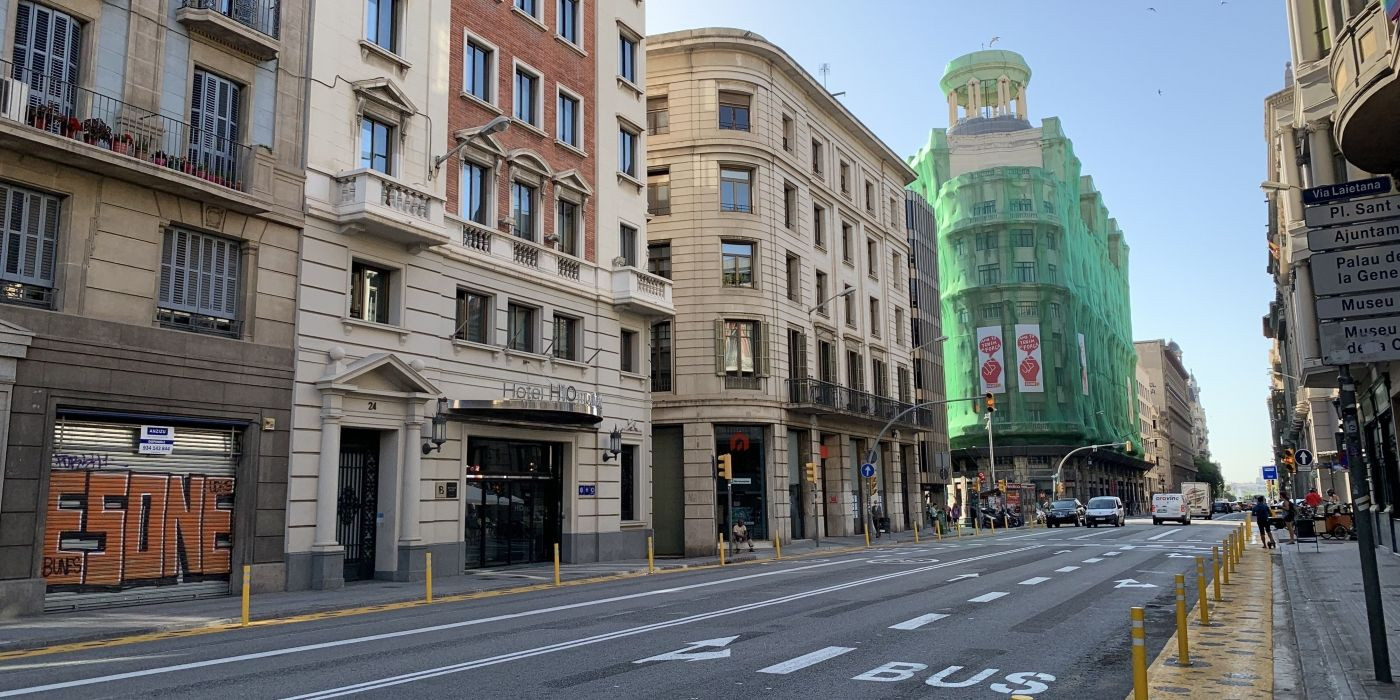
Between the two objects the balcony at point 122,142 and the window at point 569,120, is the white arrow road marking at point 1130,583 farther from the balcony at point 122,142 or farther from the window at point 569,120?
the window at point 569,120

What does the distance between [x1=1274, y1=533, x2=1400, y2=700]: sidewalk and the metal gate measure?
57.7 ft

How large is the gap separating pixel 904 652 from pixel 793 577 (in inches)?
429

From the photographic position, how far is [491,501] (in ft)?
85.0

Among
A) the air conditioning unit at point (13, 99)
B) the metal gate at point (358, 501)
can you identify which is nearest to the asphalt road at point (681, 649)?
the metal gate at point (358, 501)

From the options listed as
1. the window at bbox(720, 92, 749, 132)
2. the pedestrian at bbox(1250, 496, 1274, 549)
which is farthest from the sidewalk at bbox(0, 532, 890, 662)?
the window at bbox(720, 92, 749, 132)

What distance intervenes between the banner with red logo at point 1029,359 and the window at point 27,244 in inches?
3168

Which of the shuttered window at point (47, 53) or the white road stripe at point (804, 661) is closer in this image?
the white road stripe at point (804, 661)

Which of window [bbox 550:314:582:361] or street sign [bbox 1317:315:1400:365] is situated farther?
window [bbox 550:314:582:361]

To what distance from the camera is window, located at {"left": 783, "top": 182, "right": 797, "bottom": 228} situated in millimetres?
42844

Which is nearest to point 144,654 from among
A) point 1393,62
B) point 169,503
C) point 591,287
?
point 169,503

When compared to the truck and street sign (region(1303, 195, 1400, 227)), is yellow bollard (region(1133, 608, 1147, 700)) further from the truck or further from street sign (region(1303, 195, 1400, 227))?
the truck

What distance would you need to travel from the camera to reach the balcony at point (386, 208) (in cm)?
2114

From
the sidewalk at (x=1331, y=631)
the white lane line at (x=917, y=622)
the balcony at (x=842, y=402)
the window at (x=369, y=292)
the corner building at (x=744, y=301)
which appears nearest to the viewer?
the sidewalk at (x=1331, y=631)

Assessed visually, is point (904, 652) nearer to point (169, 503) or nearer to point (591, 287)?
point (169, 503)
